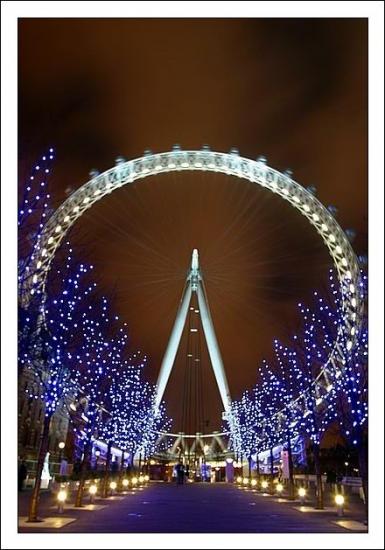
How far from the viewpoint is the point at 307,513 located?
1788 cm

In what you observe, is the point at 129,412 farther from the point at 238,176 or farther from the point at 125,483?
the point at 238,176

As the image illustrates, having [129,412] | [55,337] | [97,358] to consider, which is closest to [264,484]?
[129,412]

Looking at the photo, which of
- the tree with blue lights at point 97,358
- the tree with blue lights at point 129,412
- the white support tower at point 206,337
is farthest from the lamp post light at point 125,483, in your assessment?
the white support tower at point 206,337

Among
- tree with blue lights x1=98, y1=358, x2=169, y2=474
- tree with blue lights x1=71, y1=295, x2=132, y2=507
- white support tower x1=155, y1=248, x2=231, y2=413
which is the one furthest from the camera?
white support tower x1=155, y1=248, x2=231, y2=413

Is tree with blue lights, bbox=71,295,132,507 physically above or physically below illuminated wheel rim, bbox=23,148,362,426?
below

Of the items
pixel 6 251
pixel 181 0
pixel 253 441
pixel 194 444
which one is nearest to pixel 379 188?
pixel 181 0

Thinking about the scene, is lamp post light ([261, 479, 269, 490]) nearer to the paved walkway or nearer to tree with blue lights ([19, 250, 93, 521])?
the paved walkway

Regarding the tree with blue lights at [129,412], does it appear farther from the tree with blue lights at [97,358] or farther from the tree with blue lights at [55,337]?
the tree with blue lights at [55,337]

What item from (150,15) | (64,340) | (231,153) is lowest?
(64,340)

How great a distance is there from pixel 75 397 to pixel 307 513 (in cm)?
1529

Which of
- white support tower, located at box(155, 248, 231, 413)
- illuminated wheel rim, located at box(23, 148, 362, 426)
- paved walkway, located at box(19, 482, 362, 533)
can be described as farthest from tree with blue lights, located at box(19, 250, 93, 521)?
white support tower, located at box(155, 248, 231, 413)

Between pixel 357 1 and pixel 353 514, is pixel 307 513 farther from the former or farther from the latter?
pixel 357 1

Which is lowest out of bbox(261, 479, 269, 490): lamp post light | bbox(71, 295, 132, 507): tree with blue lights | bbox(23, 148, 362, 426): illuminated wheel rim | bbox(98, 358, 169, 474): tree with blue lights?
bbox(261, 479, 269, 490): lamp post light

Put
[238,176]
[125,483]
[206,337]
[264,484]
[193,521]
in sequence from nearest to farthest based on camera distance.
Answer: [193,521] → [238,176] → [264,484] → [125,483] → [206,337]
